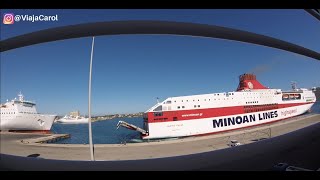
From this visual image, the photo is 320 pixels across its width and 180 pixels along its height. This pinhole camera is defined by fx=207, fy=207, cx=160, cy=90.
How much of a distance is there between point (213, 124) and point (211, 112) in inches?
66.1

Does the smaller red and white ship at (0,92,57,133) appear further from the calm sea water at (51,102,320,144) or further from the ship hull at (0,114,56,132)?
the calm sea water at (51,102,320,144)

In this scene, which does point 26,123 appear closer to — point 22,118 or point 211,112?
point 22,118

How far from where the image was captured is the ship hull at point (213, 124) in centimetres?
1994

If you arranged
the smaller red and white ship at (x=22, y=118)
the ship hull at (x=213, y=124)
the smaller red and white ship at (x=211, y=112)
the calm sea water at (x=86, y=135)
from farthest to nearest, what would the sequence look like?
the ship hull at (x=213, y=124), the smaller red and white ship at (x=211, y=112), the calm sea water at (x=86, y=135), the smaller red and white ship at (x=22, y=118)

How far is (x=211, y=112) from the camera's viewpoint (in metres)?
19.7

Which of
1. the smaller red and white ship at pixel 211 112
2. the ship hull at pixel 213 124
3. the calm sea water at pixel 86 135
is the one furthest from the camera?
the ship hull at pixel 213 124

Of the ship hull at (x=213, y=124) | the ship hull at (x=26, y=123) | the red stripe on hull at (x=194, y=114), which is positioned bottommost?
the ship hull at (x=213, y=124)

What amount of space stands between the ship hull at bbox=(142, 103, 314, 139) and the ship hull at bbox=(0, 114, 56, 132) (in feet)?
50.6

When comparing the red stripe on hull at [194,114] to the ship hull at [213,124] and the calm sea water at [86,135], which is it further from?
the calm sea water at [86,135]

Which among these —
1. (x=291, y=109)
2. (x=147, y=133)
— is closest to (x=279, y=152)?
(x=147, y=133)

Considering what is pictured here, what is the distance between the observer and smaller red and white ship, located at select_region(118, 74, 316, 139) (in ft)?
64.3

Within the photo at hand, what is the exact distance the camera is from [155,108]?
19.4 meters

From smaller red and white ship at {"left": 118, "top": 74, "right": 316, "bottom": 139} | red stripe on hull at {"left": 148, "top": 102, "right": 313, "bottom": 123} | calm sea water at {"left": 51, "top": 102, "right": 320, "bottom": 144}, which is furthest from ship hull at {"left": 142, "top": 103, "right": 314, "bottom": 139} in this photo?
calm sea water at {"left": 51, "top": 102, "right": 320, "bottom": 144}

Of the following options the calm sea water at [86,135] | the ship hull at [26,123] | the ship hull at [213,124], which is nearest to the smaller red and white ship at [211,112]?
the ship hull at [213,124]
